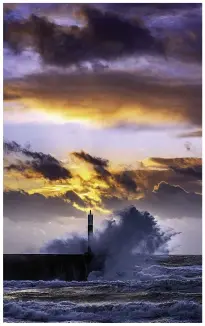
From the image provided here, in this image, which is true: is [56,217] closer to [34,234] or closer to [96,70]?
[34,234]

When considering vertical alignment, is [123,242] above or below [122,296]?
above

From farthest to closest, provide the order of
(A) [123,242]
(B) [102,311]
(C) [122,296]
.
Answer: (A) [123,242] → (C) [122,296] → (B) [102,311]

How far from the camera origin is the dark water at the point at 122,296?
37.7ft

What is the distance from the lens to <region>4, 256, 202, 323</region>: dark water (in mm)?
11500

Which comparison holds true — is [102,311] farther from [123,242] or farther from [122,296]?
[123,242]

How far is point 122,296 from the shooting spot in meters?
11.7

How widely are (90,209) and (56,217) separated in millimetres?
430

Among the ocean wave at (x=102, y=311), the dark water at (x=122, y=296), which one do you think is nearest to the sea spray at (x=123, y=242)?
the dark water at (x=122, y=296)

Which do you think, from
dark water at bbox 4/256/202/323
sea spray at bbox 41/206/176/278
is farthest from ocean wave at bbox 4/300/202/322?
sea spray at bbox 41/206/176/278

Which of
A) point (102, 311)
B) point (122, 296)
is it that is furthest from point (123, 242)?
point (102, 311)

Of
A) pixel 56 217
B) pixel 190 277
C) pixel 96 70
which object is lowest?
pixel 190 277

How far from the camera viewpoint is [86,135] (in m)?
11.8

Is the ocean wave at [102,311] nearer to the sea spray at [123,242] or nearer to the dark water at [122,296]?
the dark water at [122,296]

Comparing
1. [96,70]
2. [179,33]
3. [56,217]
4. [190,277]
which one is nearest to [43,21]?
[96,70]
